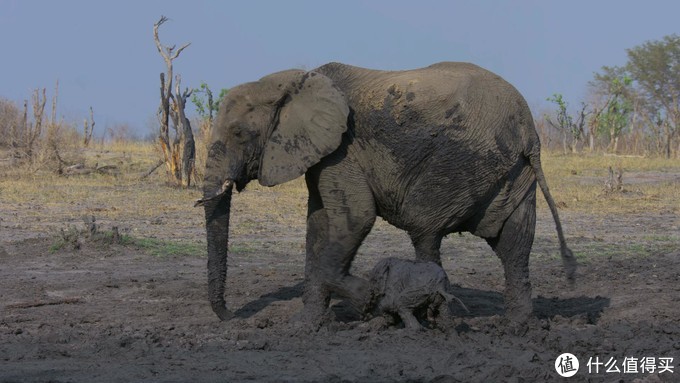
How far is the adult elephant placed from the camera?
23.5 feet

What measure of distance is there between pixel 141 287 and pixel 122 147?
19.3 m

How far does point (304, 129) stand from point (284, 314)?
155 cm

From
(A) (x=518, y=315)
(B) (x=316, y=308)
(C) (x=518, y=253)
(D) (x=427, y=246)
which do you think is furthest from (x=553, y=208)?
(B) (x=316, y=308)

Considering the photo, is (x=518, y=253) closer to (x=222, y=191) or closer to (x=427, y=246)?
(x=427, y=246)

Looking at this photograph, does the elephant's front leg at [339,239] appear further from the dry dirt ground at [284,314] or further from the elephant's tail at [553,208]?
the elephant's tail at [553,208]

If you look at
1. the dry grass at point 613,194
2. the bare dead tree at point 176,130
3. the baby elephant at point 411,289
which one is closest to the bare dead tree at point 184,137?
the bare dead tree at point 176,130

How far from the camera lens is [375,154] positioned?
7242 mm

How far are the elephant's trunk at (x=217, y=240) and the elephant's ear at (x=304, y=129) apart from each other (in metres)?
0.34

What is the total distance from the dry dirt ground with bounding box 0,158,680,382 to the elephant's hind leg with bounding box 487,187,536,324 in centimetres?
21

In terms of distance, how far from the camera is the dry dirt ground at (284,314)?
234 inches

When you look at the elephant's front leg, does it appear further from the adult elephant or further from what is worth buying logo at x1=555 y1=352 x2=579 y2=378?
what is worth buying logo at x1=555 y1=352 x2=579 y2=378

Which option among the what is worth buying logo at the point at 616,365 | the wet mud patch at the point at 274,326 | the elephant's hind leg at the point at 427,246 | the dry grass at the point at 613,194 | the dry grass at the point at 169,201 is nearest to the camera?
the wet mud patch at the point at 274,326

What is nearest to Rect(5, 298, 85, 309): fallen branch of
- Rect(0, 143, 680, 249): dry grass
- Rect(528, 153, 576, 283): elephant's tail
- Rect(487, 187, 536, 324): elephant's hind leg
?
Rect(487, 187, 536, 324): elephant's hind leg

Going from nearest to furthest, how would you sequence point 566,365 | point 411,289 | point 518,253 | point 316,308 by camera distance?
1. point 566,365
2. point 411,289
3. point 316,308
4. point 518,253
